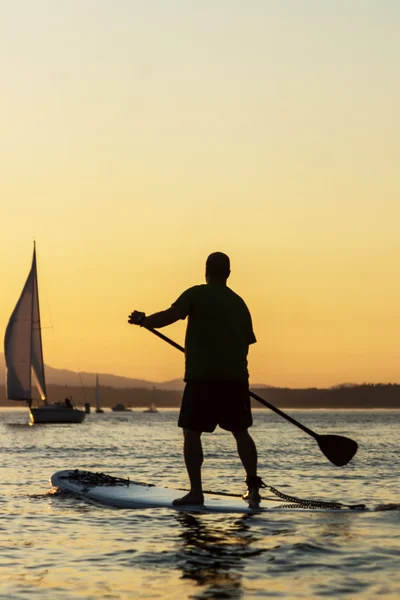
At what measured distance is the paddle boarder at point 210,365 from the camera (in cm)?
953

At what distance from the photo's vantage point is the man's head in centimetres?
980

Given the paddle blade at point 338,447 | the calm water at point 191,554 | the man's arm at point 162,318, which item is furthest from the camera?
the paddle blade at point 338,447

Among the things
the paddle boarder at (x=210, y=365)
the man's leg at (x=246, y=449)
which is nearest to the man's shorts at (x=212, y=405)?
the paddle boarder at (x=210, y=365)

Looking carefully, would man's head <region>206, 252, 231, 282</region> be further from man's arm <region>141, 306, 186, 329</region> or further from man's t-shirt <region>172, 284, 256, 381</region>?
man's arm <region>141, 306, 186, 329</region>

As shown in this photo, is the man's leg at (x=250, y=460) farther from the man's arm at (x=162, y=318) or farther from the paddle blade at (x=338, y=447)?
the man's arm at (x=162, y=318)

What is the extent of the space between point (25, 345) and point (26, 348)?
26 cm

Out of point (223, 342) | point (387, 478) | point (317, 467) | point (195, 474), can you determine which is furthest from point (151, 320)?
point (317, 467)

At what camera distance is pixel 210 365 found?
375 inches

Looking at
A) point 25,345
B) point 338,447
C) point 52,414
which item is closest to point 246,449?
point 338,447

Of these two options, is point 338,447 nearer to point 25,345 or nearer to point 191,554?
point 191,554

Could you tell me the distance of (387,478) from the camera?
2056 centimetres

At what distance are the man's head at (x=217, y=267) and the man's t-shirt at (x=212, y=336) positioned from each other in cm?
14

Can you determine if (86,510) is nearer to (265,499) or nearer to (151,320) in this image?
(265,499)

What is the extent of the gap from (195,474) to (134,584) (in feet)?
10.8
